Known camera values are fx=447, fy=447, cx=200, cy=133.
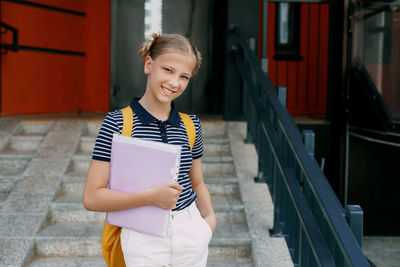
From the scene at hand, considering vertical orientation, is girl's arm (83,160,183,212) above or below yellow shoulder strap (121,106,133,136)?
below

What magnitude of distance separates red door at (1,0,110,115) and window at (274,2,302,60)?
2.78m

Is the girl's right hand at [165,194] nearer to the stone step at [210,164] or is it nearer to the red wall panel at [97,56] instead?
the stone step at [210,164]

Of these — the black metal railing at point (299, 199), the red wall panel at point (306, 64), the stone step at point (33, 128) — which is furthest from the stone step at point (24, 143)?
the red wall panel at point (306, 64)

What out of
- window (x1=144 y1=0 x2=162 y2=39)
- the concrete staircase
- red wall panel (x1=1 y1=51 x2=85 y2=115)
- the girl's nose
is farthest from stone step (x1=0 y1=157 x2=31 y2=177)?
window (x1=144 y1=0 x2=162 y2=39)

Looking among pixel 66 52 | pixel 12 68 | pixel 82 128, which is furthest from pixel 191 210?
pixel 66 52

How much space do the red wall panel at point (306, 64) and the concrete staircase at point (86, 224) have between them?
3385 mm

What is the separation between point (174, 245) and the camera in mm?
1389

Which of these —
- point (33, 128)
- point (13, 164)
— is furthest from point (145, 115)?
point (33, 128)

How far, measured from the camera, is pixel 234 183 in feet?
12.5

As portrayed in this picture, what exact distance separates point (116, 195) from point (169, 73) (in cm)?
40

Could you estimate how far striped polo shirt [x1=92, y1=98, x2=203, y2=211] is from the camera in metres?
1.36

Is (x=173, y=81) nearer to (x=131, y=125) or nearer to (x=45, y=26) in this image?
(x=131, y=125)

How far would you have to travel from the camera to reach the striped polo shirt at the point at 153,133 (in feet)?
4.45

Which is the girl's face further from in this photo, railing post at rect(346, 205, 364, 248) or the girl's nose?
railing post at rect(346, 205, 364, 248)
